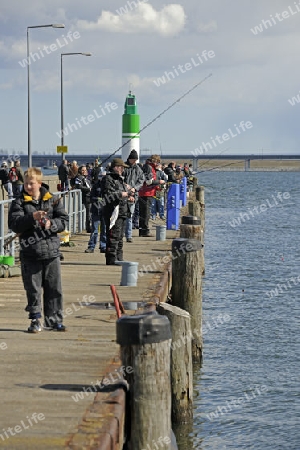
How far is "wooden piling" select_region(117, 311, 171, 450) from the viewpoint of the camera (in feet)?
24.3

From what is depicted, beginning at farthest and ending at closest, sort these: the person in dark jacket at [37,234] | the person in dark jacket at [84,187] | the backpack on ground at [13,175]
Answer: the backpack on ground at [13,175] → the person in dark jacket at [84,187] → the person in dark jacket at [37,234]

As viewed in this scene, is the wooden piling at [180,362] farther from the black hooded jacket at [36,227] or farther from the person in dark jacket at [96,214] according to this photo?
the person in dark jacket at [96,214]

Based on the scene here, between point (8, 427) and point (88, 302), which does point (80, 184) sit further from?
point (8, 427)

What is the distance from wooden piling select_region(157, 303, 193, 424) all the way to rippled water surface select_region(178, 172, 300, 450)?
297 millimetres

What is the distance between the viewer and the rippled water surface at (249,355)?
11086 mm

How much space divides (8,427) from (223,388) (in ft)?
22.2

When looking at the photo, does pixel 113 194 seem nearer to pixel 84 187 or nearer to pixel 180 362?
pixel 180 362

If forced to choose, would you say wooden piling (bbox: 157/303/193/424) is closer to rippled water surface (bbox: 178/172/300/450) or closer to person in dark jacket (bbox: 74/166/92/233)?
rippled water surface (bbox: 178/172/300/450)

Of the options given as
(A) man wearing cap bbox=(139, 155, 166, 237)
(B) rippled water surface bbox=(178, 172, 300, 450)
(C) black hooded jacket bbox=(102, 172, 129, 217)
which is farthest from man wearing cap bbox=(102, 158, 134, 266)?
(A) man wearing cap bbox=(139, 155, 166, 237)

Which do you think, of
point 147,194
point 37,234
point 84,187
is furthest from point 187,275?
point 84,187

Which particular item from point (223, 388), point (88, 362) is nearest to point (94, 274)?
point (223, 388)

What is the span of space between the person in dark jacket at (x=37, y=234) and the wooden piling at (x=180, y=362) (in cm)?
127

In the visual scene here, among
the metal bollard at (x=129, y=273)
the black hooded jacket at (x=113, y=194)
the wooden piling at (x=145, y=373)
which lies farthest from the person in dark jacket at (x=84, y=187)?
the wooden piling at (x=145, y=373)

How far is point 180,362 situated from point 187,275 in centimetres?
358
